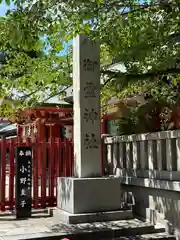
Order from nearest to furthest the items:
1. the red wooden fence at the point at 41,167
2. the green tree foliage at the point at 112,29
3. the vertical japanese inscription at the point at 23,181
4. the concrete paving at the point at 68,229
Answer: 1. the green tree foliage at the point at 112,29
2. the concrete paving at the point at 68,229
3. the vertical japanese inscription at the point at 23,181
4. the red wooden fence at the point at 41,167

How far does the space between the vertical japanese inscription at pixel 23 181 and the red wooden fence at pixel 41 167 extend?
0.56m

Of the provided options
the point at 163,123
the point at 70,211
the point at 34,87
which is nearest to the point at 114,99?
the point at 163,123

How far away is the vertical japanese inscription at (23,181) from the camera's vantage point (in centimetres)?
789

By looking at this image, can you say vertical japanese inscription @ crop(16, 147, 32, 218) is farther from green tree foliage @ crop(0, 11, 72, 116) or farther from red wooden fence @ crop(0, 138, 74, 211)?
green tree foliage @ crop(0, 11, 72, 116)

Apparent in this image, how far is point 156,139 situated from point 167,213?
1500 millimetres

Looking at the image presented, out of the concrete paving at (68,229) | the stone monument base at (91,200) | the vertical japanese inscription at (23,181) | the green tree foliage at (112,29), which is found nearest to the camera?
the green tree foliage at (112,29)

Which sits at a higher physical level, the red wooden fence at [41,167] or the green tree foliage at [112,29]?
the green tree foliage at [112,29]

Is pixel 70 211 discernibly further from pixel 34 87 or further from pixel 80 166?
pixel 34 87

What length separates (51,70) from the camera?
28.9 feet

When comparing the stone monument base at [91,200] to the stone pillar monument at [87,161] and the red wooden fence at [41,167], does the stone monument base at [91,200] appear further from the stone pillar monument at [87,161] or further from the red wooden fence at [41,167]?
the red wooden fence at [41,167]

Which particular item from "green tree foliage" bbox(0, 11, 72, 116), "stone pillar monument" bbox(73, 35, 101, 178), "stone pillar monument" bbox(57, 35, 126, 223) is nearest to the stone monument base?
"stone pillar monument" bbox(57, 35, 126, 223)

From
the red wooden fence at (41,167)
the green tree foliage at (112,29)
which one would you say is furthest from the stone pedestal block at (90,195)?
the green tree foliage at (112,29)

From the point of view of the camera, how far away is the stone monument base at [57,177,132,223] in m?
7.01

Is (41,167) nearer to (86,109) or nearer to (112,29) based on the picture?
(86,109)
